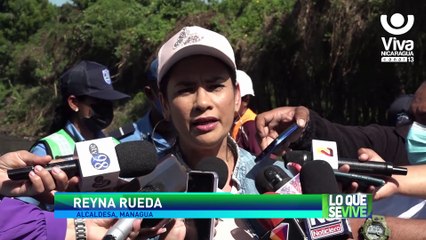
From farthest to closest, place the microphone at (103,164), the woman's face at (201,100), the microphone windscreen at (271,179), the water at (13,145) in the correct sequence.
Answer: the water at (13,145) < the woman's face at (201,100) < the microphone windscreen at (271,179) < the microphone at (103,164)

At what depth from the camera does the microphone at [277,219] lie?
146 centimetres

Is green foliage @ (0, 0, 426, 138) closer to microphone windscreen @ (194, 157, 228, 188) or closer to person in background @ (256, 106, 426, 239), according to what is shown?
person in background @ (256, 106, 426, 239)

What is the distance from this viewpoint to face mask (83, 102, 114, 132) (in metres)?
3.54

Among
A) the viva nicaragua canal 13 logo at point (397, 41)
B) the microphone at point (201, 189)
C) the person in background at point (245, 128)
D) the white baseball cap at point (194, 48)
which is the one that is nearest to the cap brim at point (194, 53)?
the white baseball cap at point (194, 48)

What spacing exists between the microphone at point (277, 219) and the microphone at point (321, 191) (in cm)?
3

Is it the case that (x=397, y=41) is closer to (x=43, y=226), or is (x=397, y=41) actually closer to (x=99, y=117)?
(x=99, y=117)

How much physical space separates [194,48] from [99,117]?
1979mm

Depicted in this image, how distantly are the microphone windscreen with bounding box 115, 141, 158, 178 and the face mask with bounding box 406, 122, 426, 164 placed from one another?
1292 millimetres

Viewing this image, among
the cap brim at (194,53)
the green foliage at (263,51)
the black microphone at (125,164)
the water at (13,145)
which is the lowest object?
the water at (13,145)

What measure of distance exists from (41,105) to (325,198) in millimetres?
24046

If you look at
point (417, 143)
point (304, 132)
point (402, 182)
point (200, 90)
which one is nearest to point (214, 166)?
point (200, 90)

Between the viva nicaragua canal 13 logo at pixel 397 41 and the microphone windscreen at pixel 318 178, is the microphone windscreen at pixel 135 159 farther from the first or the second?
the viva nicaragua canal 13 logo at pixel 397 41

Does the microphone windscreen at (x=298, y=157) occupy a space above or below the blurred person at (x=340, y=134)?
above

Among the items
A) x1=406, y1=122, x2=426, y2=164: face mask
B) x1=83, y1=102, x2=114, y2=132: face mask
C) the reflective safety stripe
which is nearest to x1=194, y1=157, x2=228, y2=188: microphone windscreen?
x1=406, y1=122, x2=426, y2=164: face mask
